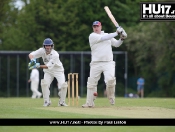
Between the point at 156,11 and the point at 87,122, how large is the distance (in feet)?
30.0

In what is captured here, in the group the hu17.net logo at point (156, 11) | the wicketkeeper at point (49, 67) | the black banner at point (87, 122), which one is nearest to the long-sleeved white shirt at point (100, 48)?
the wicketkeeper at point (49, 67)

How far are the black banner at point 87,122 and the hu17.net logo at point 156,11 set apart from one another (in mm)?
8330

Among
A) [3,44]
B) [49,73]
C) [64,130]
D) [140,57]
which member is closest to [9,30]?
[3,44]

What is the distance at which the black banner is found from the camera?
1349 cm

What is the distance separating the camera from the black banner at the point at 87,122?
13495 mm

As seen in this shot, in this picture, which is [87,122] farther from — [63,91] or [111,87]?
[63,91]

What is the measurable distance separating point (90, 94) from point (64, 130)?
5.39 m

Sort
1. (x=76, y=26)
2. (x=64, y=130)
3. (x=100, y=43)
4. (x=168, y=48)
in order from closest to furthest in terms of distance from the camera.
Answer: (x=64, y=130)
(x=100, y=43)
(x=168, y=48)
(x=76, y=26)

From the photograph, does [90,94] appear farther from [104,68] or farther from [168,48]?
[168,48]

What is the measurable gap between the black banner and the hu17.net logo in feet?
27.3

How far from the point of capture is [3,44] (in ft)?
169

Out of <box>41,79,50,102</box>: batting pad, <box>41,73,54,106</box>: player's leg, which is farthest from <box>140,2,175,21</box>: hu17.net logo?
<box>41,79,50,102</box>: batting pad

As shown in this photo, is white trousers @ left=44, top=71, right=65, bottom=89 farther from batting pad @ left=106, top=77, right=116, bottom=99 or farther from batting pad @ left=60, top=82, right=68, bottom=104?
batting pad @ left=106, top=77, right=116, bottom=99

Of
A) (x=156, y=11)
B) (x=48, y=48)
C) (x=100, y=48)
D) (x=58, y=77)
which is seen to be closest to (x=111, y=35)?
(x=100, y=48)
